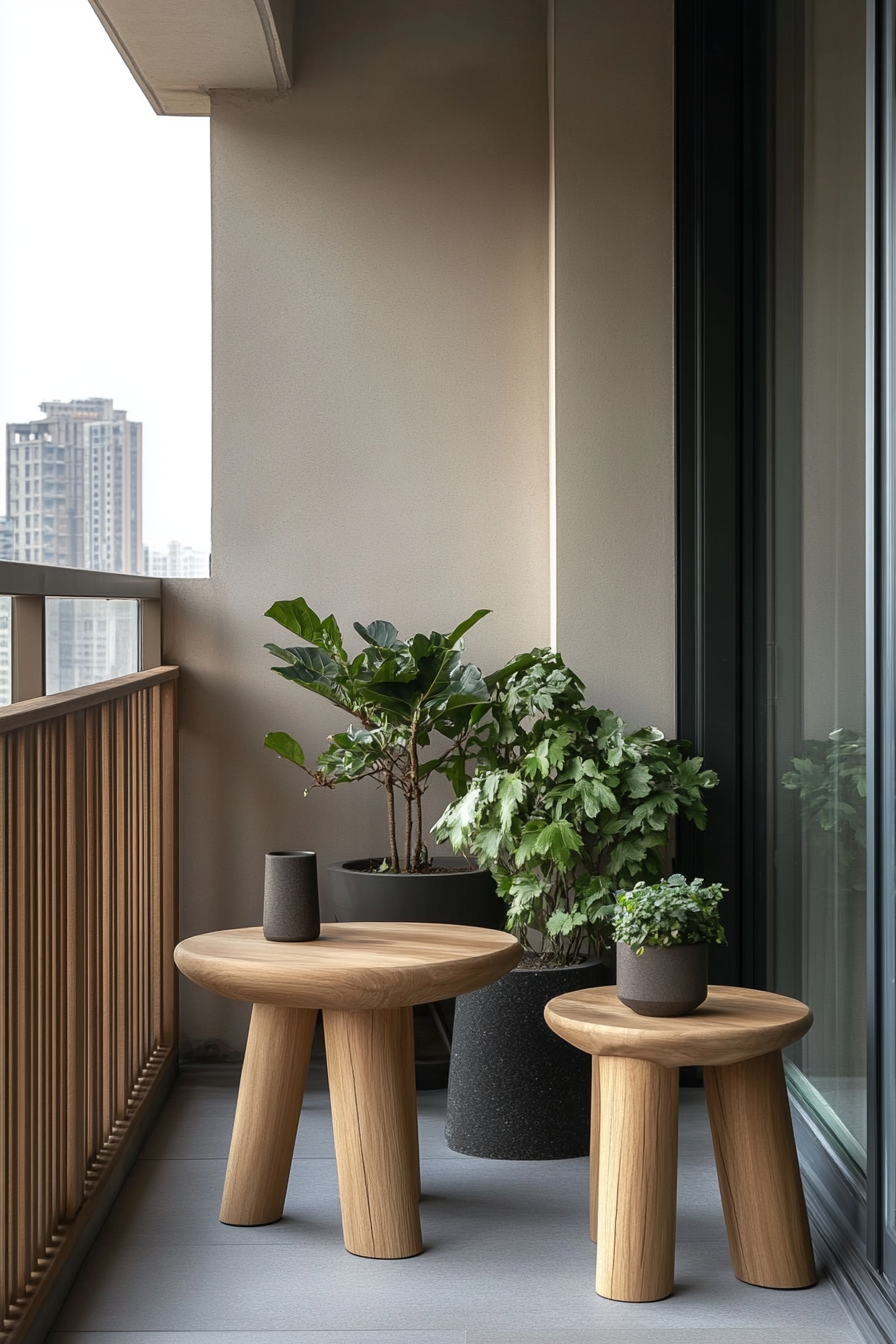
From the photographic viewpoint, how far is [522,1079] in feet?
8.71

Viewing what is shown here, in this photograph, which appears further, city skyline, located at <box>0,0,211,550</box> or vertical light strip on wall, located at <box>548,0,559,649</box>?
city skyline, located at <box>0,0,211,550</box>

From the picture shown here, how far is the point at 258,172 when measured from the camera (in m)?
3.26

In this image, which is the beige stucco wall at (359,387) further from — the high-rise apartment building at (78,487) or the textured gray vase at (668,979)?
the textured gray vase at (668,979)

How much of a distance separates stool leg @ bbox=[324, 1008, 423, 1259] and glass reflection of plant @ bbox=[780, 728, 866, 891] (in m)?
0.79

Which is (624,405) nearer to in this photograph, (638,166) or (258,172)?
(638,166)

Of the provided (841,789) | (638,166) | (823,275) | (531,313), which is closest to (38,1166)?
(841,789)

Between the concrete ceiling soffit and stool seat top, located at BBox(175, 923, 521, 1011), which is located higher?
the concrete ceiling soffit

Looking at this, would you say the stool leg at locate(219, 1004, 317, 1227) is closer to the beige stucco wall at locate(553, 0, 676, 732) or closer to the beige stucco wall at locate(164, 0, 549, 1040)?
the beige stucco wall at locate(164, 0, 549, 1040)

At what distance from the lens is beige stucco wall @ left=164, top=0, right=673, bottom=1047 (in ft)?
10.7

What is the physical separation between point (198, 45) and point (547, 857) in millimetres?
1969

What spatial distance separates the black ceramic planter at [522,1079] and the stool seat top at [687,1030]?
546mm

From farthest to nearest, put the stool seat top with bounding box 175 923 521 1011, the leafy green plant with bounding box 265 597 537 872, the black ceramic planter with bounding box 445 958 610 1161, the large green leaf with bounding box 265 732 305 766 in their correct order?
1. the large green leaf with bounding box 265 732 305 766
2. the leafy green plant with bounding box 265 597 537 872
3. the black ceramic planter with bounding box 445 958 610 1161
4. the stool seat top with bounding box 175 923 521 1011

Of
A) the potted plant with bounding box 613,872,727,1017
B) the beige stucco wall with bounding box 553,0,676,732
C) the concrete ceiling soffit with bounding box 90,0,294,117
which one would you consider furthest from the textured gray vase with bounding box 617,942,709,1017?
the concrete ceiling soffit with bounding box 90,0,294,117

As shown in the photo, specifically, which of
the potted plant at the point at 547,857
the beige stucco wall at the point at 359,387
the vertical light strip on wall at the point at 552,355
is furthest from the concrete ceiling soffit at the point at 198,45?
the potted plant at the point at 547,857
